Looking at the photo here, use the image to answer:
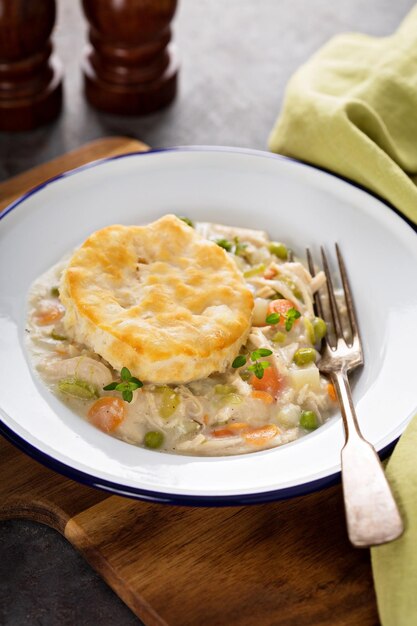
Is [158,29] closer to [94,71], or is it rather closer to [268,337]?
[94,71]

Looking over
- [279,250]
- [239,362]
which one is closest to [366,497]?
[239,362]

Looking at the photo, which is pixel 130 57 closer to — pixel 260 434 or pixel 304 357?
pixel 304 357

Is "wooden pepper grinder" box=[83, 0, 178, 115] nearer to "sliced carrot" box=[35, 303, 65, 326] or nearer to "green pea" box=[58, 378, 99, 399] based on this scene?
"sliced carrot" box=[35, 303, 65, 326]

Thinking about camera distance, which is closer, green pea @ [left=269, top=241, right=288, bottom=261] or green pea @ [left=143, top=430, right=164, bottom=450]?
green pea @ [left=143, top=430, right=164, bottom=450]

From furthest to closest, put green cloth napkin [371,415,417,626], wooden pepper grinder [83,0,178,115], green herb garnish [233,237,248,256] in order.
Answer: wooden pepper grinder [83,0,178,115] → green herb garnish [233,237,248,256] → green cloth napkin [371,415,417,626]

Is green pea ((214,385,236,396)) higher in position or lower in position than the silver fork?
lower

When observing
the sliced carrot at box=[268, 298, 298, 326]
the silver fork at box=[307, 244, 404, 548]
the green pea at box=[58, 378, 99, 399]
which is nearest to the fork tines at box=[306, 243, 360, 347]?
the silver fork at box=[307, 244, 404, 548]
